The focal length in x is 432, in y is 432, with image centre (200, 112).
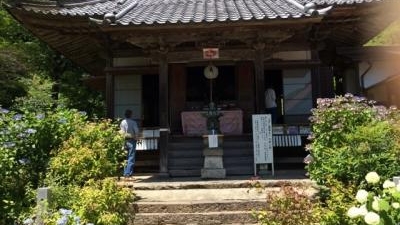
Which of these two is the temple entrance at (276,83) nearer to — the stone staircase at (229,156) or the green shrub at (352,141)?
the stone staircase at (229,156)

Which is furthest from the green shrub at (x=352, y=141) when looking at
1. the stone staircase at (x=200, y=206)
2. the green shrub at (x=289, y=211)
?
the green shrub at (x=289, y=211)

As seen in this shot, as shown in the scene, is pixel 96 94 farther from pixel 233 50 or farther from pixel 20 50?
pixel 233 50

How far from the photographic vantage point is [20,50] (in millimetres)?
24031

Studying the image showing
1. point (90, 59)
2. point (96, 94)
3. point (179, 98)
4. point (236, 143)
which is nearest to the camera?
point (236, 143)

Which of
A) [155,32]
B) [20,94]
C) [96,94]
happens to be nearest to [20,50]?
[20,94]

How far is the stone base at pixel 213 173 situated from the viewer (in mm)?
9641

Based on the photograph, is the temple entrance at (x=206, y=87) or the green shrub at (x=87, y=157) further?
the temple entrance at (x=206, y=87)

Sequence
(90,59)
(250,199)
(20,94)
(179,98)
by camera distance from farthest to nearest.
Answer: (20,94)
(90,59)
(179,98)
(250,199)

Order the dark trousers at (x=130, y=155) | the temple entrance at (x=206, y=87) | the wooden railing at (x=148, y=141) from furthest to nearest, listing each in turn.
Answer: the temple entrance at (x=206, y=87) < the wooden railing at (x=148, y=141) < the dark trousers at (x=130, y=155)

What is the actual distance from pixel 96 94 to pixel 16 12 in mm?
17152

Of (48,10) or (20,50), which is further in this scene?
(20,50)

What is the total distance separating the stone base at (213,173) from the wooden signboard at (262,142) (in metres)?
0.81

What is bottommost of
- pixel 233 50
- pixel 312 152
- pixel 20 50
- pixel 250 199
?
pixel 250 199

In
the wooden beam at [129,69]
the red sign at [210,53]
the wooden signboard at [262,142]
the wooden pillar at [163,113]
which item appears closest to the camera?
the wooden signboard at [262,142]
